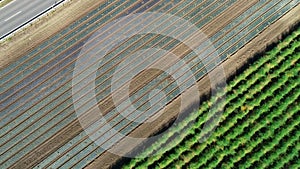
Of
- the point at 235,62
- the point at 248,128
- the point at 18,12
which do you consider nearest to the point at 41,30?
the point at 18,12

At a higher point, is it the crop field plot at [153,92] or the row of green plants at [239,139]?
the crop field plot at [153,92]

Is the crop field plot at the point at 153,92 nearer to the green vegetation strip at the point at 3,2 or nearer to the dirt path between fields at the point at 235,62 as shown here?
the dirt path between fields at the point at 235,62

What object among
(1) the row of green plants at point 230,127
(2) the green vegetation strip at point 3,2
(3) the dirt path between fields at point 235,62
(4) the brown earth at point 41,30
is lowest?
(1) the row of green plants at point 230,127

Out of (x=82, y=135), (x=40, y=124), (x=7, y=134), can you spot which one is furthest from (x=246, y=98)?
(x=7, y=134)

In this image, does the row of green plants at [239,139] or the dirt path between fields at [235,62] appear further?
the dirt path between fields at [235,62]

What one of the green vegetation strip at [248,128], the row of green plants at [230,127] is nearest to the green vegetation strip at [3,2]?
the green vegetation strip at [248,128]

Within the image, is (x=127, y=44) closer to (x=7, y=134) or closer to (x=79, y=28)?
(x=79, y=28)
